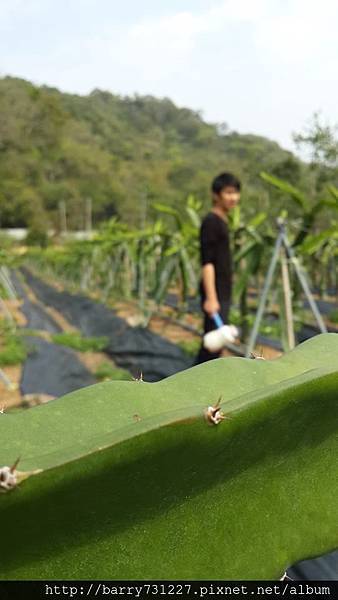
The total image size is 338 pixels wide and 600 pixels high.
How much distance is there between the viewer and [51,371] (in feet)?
15.8

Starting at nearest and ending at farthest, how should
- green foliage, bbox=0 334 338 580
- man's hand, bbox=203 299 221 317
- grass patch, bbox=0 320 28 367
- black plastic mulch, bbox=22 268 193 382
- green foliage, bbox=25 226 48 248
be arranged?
green foliage, bbox=0 334 338 580 → man's hand, bbox=203 299 221 317 → black plastic mulch, bbox=22 268 193 382 → grass patch, bbox=0 320 28 367 → green foliage, bbox=25 226 48 248

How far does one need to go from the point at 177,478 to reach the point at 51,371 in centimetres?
451

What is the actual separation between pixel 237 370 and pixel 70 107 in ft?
190

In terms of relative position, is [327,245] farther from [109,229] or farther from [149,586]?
[149,586]

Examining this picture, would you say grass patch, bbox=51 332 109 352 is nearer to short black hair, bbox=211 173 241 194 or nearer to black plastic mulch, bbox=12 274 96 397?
black plastic mulch, bbox=12 274 96 397

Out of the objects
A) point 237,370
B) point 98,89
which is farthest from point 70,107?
point 237,370

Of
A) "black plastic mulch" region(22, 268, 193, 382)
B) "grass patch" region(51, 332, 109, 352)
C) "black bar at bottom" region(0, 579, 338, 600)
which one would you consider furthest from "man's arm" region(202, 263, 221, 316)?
"grass patch" region(51, 332, 109, 352)

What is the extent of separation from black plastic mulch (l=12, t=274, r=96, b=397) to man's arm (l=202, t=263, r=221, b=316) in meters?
1.71

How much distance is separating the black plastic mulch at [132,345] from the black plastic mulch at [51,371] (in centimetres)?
42

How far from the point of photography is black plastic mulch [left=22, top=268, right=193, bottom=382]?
464cm

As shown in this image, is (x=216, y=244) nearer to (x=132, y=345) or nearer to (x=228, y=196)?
(x=228, y=196)

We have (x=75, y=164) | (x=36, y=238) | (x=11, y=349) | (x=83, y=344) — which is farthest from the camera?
(x=75, y=164)

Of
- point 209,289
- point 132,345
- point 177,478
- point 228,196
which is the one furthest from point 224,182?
point 132,345

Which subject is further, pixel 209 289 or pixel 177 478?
pixel 209 289
